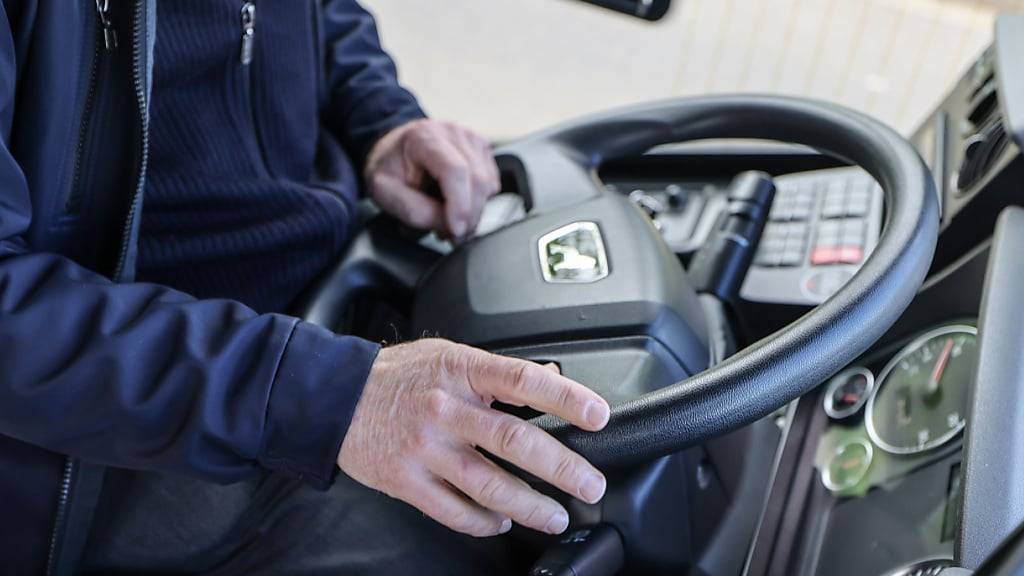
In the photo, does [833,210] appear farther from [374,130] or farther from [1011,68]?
[374,130]

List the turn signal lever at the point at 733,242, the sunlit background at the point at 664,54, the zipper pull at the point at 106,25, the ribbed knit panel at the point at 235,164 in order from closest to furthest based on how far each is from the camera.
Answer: the zipper pull at the point at 106,25 < the ribbed knit panel at the point at 235,164 < the turn signal lever at the point at 733,242 < the sunlit background at the point at 664,54

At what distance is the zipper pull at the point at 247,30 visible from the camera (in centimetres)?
83

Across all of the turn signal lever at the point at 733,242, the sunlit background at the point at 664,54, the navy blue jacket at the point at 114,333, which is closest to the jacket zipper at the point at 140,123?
the navy blue jacket at the point at 114,333

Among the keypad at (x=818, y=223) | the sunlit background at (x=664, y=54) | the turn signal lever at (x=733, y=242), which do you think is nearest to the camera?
the turn signal lever at (x=733, y=242)

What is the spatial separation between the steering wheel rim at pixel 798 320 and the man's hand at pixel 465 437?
0.02m

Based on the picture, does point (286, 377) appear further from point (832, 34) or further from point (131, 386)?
point (832, 34)

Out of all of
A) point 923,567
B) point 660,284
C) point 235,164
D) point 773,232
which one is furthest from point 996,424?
point 235,164

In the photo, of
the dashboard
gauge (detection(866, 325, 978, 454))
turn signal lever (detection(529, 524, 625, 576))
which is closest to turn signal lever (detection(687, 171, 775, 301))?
the dashboard

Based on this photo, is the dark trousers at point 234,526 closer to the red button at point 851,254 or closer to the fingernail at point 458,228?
the fingernail at point 458,228

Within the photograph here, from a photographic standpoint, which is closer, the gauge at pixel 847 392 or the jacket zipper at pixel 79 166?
the jacket zipper at pixel 79 166

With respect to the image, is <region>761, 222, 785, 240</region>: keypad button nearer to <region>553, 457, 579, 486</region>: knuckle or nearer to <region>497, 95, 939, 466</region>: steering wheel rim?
<region>497, 95, 939, 466</region>: steering wheel rim

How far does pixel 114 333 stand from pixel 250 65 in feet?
0.89

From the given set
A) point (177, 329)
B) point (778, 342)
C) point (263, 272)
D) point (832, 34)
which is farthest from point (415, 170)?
point (832, 34)

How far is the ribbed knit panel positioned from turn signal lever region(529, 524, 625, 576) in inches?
13.1
